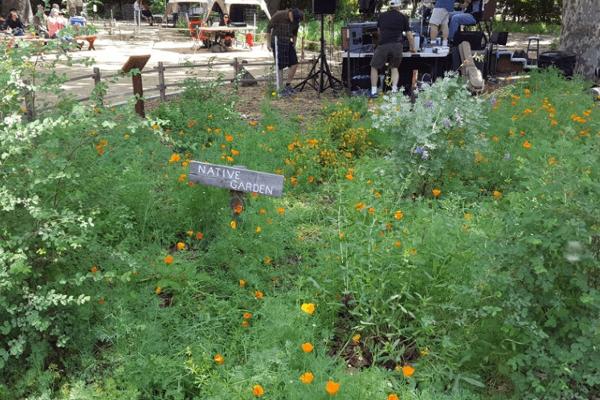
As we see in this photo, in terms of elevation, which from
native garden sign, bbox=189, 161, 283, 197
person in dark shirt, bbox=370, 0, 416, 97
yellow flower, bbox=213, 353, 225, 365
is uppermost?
person in dark shirt, bbox=370, 0, 416, 97

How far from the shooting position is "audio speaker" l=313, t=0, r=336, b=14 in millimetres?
10453

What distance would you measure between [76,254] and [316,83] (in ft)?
28.8

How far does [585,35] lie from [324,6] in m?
5.46

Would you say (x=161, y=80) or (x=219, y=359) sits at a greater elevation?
(x=161, y=80)

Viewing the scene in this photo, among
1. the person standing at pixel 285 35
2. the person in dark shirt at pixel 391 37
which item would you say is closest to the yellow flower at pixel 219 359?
the person in dark shirt at pixel 391 37

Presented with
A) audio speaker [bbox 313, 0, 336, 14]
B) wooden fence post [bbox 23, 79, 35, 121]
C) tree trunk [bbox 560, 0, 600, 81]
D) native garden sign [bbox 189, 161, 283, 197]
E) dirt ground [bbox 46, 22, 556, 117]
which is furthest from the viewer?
tree trunk [bbox 560, 0, 600, 81]

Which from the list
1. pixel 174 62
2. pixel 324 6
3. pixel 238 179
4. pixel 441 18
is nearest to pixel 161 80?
pixel 324 6

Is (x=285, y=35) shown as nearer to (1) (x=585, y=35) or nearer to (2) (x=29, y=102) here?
(1) (x=585, y=35)

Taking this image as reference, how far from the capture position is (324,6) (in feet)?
34.4

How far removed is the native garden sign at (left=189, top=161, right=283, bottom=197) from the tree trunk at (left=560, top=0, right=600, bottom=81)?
10410mm

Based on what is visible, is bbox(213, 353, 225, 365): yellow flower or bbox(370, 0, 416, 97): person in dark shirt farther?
bbox(370, 0, 416, 97): person in dark shirt

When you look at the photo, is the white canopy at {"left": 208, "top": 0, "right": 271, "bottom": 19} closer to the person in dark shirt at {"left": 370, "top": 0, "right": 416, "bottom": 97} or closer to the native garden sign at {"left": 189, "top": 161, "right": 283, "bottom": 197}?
the person in dark shirt at {"left": 370, "top": 0, "right": 416, "bottom": 97}

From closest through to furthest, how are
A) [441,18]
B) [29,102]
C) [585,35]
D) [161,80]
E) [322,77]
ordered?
[29,102] → [161,80] → [322,77] → [441,18] → [585,35]

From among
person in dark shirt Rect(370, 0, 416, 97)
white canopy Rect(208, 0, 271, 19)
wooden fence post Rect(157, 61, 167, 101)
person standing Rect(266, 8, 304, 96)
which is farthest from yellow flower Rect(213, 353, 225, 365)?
white canopy Rect(208, 0, 271, 19)
